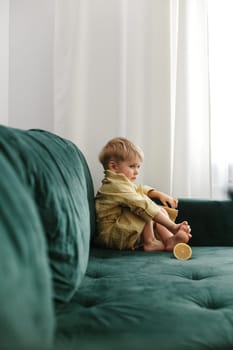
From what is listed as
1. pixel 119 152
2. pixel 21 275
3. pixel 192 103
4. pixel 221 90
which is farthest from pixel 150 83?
pixel 21 275

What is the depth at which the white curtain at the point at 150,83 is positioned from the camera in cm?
202

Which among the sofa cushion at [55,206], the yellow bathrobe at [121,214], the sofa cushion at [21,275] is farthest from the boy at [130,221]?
the sofa cushion at [21,275]

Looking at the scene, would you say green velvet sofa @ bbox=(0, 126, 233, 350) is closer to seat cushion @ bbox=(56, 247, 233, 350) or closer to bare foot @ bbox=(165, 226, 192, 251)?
seat cushion @ bbox=(56, 247, 233, 350)

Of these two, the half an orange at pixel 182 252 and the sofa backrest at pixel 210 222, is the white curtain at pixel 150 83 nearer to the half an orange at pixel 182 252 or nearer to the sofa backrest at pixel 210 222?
the sofa backrest at pixel 210 222

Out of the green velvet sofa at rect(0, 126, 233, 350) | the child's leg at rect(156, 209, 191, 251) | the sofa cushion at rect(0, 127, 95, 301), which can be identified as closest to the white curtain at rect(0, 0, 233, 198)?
the child's leg at rect(156, 209, 191, 251)

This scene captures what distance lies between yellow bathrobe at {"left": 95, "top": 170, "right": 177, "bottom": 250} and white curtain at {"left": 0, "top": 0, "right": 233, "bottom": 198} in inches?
A: 16.2

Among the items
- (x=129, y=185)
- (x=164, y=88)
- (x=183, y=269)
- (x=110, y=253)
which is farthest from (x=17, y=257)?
(x=164, y=88)

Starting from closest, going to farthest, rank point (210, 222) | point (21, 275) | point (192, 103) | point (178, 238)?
Answer: point (21, 275) → point (178, 238) → point (210, 222) → point (192, 103)

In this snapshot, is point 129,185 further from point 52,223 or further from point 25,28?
point 25,28

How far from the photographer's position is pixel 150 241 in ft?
5.27

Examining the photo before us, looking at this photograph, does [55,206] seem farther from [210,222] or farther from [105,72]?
[105,72]

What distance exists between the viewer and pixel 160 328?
0.73 m

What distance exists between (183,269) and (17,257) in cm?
84

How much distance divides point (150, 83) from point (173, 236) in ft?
2.80
